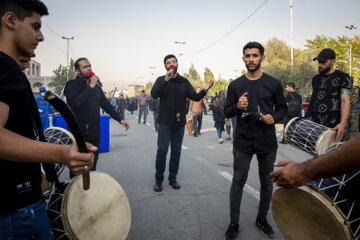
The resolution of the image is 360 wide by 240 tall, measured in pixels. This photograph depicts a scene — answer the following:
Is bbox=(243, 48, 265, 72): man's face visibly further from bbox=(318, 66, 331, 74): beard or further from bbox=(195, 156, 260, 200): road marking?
bbox=(195, 156, 260, 200): road marking

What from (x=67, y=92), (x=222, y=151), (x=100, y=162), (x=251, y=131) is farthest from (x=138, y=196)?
(x=222, y=151)

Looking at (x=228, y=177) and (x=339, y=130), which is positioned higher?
(x=339, y=130)

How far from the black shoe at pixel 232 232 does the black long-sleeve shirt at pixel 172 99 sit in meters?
2.06

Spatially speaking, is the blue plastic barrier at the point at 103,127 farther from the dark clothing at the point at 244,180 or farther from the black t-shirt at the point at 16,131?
the black t-shirt at the point at 16,131

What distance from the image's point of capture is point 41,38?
56.2 inches

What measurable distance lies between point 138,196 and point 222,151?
412 cm

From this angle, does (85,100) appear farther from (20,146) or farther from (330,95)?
(330,95)

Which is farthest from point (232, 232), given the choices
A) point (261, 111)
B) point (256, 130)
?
point (261, 111)

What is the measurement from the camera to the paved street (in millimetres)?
3062

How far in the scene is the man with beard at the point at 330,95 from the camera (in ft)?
A: 11.1

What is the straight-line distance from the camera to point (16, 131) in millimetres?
1212

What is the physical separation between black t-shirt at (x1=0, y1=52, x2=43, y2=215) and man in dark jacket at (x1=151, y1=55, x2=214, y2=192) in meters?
3.21

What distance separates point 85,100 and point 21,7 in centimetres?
247

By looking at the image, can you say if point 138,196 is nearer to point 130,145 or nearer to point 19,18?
point 19,18
